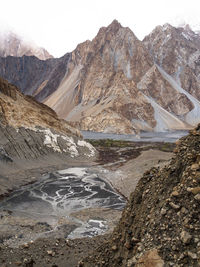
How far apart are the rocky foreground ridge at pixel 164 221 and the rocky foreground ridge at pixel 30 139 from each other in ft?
91.4

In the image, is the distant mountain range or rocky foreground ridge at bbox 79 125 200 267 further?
the distant mountain range

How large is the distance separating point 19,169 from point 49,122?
16289mm

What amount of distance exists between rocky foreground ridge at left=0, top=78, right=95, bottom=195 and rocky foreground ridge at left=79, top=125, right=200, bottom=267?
91.4 feet

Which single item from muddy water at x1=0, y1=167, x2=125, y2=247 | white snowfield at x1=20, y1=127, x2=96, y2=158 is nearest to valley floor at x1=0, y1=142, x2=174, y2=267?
muddy water at x1=0, y1=167, x2=125, y2=247

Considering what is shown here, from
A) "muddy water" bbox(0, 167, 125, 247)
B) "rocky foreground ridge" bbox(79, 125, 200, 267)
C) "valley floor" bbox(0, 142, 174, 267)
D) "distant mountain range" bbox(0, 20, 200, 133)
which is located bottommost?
"muddy water" bbox(0, 167, 125, 247)

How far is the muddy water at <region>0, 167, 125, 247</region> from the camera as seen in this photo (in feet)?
57.9

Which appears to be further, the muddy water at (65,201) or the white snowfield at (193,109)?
the white snowfield at (193,109)

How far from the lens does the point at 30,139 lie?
44406mm

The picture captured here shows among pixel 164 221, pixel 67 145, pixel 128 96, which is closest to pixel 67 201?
pixel 164 221

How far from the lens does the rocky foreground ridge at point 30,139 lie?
3981 centimetres

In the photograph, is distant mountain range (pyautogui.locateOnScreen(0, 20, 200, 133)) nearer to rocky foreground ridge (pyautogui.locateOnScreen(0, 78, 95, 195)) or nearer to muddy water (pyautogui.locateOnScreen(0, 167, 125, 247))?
rocky foreground ridge (pyautogui.locateOnScreen(0, 78, 95, 195))

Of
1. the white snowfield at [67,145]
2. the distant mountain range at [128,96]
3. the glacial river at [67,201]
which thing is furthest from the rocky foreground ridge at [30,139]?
the distant mountain range at [128,96]

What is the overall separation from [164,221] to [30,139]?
133 feet

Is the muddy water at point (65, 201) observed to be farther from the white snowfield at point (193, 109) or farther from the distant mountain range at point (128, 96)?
the white snowfield at point (193, 109)
